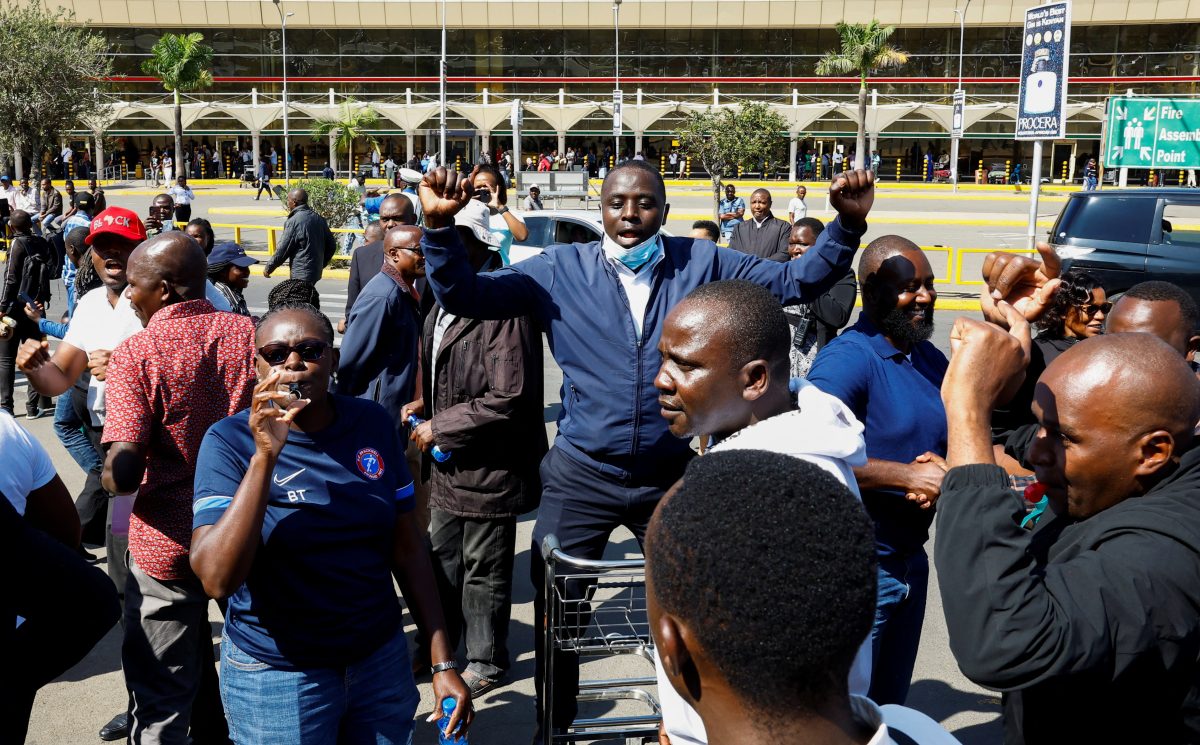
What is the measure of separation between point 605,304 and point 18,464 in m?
1.98

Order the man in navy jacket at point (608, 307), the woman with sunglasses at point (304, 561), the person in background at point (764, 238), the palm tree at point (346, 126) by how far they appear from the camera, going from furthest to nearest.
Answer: the palm tree at point (346, 126) < the person in background at point (764, 238) < the man in navy jacket at point (608, 307) < the woman with sunglasses at point (304, 561)

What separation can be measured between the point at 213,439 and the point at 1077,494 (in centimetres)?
215

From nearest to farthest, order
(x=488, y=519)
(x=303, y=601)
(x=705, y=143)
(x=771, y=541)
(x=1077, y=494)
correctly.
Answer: (x=771, y=541) < (x=1077, y=494) < (x=303, y=601) < (x=488, y=519) < (x=705, y=143)

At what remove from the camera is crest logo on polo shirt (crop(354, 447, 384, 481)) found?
2.98m

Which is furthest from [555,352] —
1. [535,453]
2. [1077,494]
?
[1077,494]

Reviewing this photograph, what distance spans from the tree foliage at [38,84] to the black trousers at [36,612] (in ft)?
105

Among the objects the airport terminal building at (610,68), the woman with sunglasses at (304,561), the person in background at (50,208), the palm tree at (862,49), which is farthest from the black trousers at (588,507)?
the airport terminal building at (610,68)

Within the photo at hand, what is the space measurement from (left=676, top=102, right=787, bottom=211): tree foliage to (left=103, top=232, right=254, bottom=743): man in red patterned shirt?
2734 cm

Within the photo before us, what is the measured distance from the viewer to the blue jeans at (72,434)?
6371 millimetres

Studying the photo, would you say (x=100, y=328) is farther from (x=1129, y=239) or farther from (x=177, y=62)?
(x=177, y=62)

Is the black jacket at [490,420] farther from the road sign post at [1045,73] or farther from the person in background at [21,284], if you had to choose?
the road sign post at [1045,73]

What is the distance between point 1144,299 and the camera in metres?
4.14

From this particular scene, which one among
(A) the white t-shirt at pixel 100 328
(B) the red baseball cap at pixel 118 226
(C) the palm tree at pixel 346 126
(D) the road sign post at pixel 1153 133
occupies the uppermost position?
(C) the palm tree at pixel 346 126

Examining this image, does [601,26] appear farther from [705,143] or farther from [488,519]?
[488,519]
